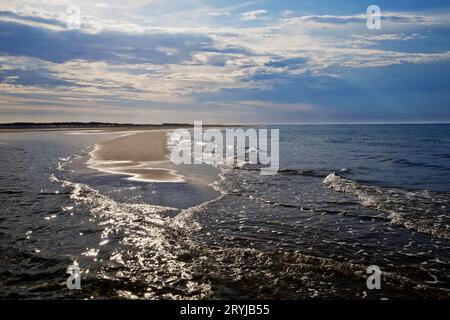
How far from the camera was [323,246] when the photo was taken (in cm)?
786

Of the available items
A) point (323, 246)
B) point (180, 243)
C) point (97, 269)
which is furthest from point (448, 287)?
point (97, 269)

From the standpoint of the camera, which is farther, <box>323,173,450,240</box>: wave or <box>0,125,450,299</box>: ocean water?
<box>323,173,450,240</box>: wave

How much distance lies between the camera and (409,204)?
12234 millimetres

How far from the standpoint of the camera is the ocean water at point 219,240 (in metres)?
5.70

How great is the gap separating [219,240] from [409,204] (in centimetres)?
809

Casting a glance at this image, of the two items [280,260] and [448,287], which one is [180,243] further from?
[448,287]

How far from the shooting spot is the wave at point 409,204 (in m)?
9.69

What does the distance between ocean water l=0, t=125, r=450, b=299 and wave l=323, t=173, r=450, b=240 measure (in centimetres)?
4

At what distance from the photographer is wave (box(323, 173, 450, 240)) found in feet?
31.8

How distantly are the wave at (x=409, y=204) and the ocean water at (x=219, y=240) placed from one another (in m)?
0.04

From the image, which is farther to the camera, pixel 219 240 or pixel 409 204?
pixel 409 204

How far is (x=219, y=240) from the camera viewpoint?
8133 mm

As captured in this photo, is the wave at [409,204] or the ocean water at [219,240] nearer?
the ocean water at [219,240]

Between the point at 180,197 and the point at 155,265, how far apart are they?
6.30 meters
